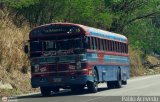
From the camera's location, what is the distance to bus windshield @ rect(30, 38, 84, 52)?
944 inches

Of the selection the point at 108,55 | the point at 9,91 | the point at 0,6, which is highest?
the point at 0,6

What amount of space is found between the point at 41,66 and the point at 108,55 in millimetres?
4862

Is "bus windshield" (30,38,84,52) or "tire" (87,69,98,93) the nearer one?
"bus windshield" (30,38,84,52)

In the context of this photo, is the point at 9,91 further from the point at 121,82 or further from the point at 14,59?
the point at 121,82

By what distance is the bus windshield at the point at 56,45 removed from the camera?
24.0 m

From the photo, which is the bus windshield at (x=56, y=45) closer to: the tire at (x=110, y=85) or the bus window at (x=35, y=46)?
the bus window at (x=35, y=46)

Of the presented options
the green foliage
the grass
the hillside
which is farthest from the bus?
the green foliage

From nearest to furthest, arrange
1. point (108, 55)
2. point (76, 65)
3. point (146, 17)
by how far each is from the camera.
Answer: point (76, 65), point (108, 55), point (146, 17)

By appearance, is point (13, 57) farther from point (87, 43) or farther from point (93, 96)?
point (93, 96)

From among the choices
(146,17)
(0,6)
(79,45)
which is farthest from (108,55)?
(146,17)

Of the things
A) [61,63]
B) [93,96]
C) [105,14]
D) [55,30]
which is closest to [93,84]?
[61,63]

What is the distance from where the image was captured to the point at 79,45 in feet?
78.6

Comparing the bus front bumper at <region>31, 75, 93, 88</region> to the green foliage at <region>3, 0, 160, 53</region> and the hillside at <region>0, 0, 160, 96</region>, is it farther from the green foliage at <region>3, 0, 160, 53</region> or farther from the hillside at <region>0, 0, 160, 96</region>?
the green foliage at <region>3, 0, 160, 53</region>

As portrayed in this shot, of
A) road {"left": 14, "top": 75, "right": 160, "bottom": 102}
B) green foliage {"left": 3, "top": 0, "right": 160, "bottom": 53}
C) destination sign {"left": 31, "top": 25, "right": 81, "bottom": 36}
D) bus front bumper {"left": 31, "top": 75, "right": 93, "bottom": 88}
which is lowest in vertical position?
road {"left": 14, "top": 75, "right": 160, "bottom": 102}
